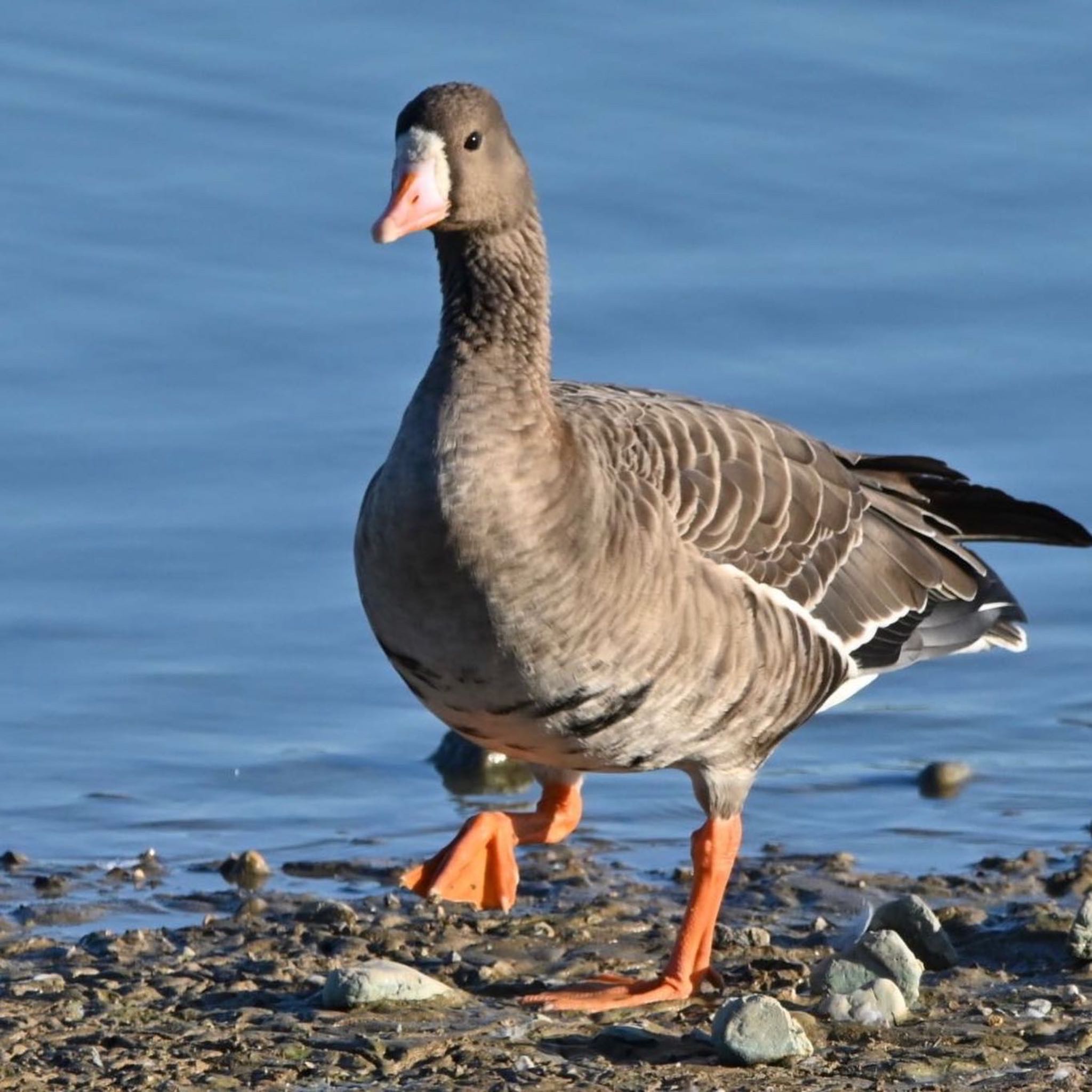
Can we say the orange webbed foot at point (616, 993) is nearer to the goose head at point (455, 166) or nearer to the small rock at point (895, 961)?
the small rock at point (895, 961)

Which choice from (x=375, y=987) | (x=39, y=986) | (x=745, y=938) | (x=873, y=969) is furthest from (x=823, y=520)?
(x=39, y=986)

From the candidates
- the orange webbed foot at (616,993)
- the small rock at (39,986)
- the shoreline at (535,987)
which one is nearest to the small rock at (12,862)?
the shoreline at (535,987)

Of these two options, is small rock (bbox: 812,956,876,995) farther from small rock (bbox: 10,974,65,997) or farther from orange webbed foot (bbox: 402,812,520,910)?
small rock (bbox: 10,974,65,997)

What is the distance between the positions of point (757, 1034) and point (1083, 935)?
1.43 meters

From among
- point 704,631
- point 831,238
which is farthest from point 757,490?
point 831,238

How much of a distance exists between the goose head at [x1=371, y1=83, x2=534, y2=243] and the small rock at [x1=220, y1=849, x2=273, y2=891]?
2434mm

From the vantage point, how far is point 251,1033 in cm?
628

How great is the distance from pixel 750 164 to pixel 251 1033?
7.95m

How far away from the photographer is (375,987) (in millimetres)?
6453

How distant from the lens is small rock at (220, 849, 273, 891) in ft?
27.0

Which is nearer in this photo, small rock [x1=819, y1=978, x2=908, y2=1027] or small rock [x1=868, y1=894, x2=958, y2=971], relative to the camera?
small rock [x1=819, y1=978, x2=908, y2=1027]

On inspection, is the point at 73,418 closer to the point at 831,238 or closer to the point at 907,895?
the point at 831,238

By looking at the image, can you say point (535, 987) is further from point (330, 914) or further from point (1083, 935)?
point (1083, 935)

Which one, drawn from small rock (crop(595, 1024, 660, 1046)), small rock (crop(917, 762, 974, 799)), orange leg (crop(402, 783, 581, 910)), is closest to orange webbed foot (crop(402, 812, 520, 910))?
orange leg (crop(402, 783, 581, 910))
